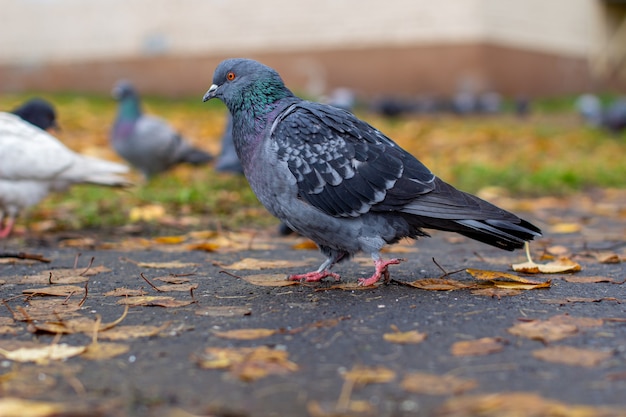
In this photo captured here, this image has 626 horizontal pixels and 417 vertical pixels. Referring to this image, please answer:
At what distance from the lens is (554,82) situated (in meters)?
19.1

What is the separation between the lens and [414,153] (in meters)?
9.60

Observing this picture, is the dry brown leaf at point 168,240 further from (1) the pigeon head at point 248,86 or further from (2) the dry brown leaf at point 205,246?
(1) the pigeon head at point 248,86

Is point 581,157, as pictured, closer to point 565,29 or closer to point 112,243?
point 112,243

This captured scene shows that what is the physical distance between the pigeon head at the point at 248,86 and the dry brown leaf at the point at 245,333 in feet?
3.97

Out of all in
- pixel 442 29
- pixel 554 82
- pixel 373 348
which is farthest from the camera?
pixel 554 82

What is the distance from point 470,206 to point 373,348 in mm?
1080

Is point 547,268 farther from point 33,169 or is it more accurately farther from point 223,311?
point 33,169

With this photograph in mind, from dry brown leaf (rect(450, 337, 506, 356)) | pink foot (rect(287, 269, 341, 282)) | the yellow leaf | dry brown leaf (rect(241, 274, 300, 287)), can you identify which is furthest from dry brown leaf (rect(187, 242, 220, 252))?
dry brown leaf (rect(450, 337, 506, 356))

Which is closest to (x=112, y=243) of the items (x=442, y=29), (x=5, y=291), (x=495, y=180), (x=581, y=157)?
(x=5, y=291)

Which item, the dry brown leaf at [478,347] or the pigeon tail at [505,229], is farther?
the pigeon tail at [505,229]

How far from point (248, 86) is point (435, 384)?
185 centimetres

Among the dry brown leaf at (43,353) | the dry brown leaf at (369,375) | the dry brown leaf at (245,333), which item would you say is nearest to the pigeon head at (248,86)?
the dry brown leaf at (245,333)

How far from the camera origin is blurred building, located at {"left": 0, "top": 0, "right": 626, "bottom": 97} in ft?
52.9

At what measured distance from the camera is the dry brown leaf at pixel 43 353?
2297mm
